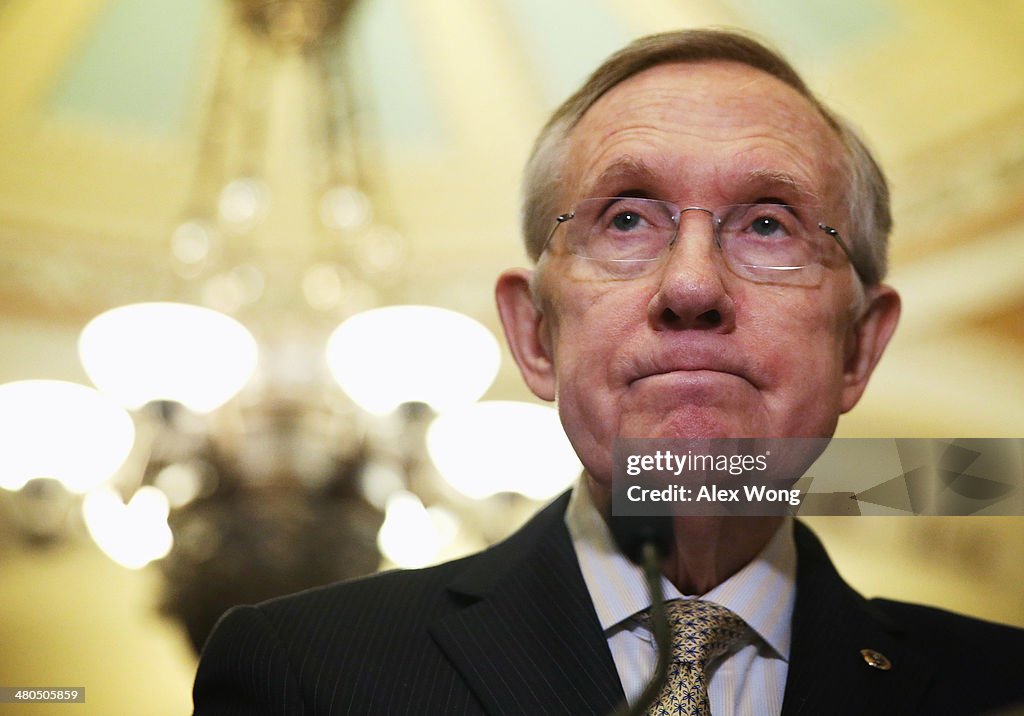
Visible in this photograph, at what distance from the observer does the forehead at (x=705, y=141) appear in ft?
5.03

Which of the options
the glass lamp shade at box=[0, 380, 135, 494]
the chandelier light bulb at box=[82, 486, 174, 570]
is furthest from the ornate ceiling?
the chandelier light bulb at box=[82, 486, 174, 570]

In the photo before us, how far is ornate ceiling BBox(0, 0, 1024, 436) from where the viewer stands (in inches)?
120

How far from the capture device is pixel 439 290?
11.1 feet

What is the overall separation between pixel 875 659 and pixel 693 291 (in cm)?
61

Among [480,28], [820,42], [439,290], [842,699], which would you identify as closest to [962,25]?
[820,42]

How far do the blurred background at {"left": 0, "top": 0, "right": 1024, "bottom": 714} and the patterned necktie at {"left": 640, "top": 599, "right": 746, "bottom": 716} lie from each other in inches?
58.5

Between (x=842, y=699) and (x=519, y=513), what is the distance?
64.9 inches

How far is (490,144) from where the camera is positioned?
3459mm

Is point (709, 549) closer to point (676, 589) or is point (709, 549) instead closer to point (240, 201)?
point (676, 589)

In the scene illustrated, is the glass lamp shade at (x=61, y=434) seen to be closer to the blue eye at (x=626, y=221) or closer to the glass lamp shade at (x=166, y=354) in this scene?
the glass lamp shade at (x=166, y=354)

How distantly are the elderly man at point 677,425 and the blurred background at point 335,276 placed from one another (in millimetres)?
1193

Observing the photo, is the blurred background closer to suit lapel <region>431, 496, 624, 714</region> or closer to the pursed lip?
suit lapel <region>431, 496, 624, 714</region>

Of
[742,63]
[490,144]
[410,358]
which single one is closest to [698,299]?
[742,63]

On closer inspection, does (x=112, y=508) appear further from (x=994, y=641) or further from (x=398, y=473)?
(x=994, y=641)
